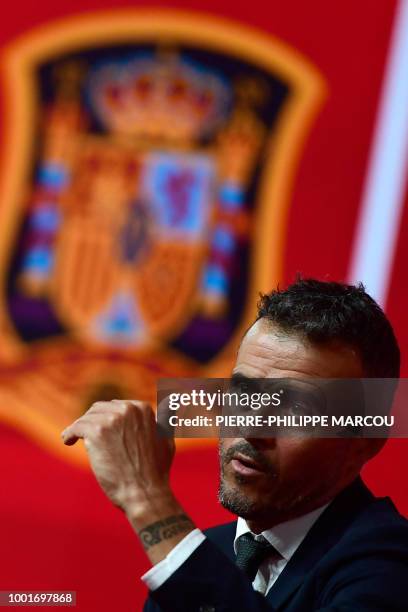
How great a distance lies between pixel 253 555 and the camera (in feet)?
5.21

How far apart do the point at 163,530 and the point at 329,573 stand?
0.32m

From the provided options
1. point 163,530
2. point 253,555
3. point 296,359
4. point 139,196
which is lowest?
point 253,555

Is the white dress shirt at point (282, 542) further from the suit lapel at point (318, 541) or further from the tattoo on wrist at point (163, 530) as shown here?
the tattoo on wrist at point (163, 530)

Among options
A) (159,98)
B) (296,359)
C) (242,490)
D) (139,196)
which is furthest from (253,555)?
(159,98)

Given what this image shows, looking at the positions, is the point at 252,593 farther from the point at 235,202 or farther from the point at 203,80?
the point at 203,80

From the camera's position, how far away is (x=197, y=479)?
3.67 m

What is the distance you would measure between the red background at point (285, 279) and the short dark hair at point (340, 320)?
1.55 metres

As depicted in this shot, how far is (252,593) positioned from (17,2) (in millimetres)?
3796

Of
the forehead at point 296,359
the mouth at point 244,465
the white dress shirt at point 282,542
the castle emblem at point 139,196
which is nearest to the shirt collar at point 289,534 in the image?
the white dress shirt at point 282,542

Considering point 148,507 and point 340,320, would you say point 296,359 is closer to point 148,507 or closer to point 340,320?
point 340,320

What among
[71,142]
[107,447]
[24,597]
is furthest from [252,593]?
[71,142]

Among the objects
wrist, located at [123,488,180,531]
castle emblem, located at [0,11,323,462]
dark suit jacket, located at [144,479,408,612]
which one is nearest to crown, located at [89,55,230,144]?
castle emblem, located at [0,11,323,462]

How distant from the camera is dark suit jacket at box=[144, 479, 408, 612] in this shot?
127 centimetres

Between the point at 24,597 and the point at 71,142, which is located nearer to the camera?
the point at 24,597
